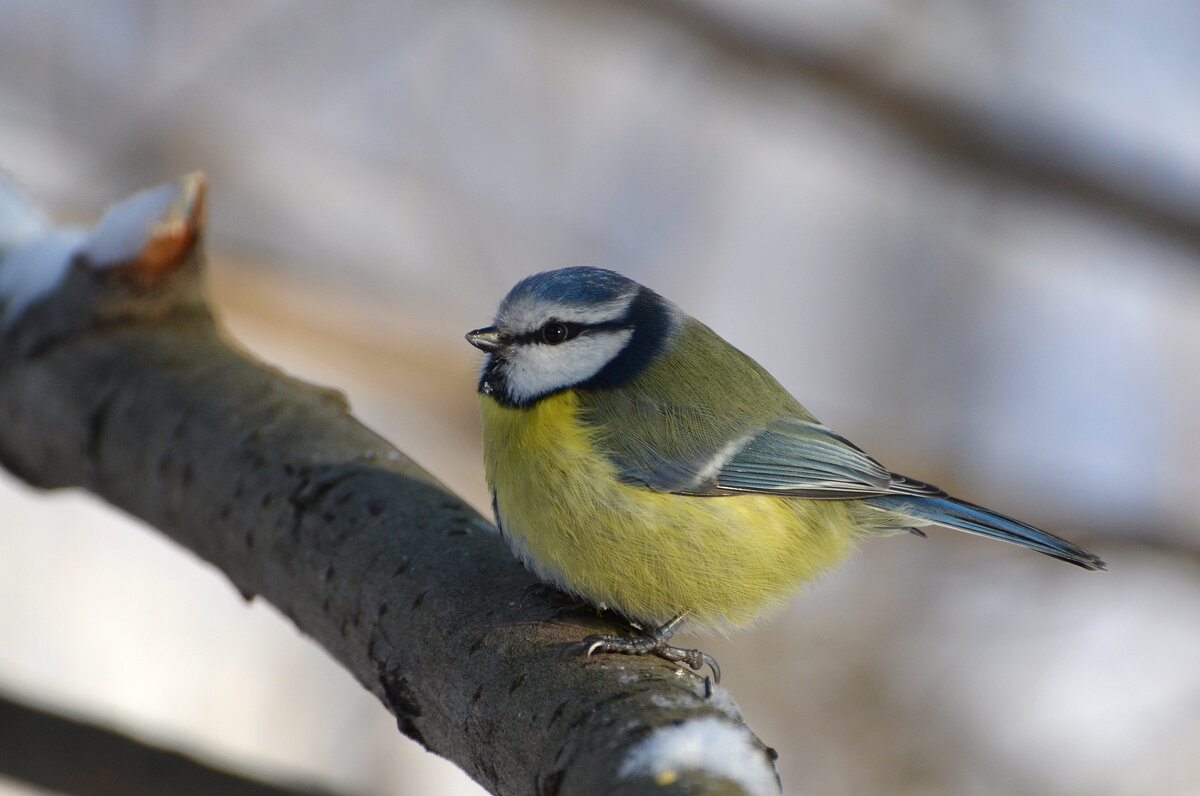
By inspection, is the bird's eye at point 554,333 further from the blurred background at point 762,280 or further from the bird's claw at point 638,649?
the blurred background at point 762,280

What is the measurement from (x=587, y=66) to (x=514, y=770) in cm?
429

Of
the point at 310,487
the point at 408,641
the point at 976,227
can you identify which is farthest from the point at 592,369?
the point at 976,227

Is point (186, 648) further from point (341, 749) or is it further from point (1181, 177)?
point (1181, 177)

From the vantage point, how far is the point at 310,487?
1.22 meters

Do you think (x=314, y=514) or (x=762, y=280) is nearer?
(x=314, y=514)

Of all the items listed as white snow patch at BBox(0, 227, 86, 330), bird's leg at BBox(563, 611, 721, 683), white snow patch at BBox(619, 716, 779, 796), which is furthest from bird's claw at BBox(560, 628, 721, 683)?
white snow patch at BBox(0, 227, 86, 330)

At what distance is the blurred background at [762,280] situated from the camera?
3.17m

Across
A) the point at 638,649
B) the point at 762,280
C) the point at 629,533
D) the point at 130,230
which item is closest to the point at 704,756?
the point at 638,649

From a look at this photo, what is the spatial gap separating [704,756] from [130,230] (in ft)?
4.10

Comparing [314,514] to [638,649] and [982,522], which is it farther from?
[982,522]

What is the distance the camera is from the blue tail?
1236 millimetres

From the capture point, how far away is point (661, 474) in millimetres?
1279

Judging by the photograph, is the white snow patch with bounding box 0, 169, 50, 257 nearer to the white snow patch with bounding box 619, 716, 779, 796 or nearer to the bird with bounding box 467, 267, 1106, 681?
the bird with bounding box 467, 267, 1106, 681

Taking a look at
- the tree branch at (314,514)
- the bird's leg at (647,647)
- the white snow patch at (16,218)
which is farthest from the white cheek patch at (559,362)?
the white snow patch at (16,218)
